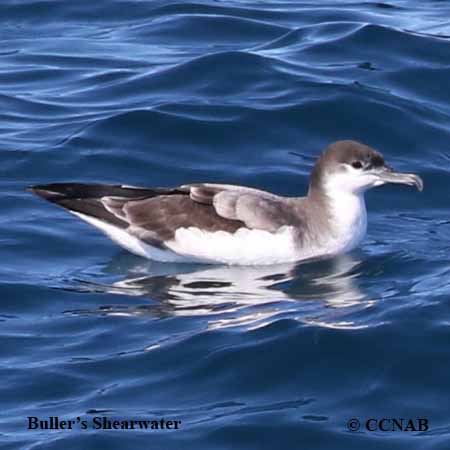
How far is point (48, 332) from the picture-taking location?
403 inches

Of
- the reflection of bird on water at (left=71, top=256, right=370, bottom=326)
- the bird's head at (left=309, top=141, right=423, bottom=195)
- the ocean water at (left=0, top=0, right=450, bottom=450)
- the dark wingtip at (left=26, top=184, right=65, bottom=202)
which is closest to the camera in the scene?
the ocean water at (left=0, top=0, right=450, bottom=450)

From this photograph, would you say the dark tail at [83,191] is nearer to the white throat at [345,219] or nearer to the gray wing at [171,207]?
the gray wing at [171,207]

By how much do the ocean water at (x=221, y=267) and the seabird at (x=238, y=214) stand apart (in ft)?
0.56

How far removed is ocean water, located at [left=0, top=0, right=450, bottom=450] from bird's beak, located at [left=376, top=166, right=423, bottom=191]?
1.69 ft

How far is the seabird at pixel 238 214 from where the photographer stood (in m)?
11.7

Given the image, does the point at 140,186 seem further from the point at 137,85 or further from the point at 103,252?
the point at 137,85

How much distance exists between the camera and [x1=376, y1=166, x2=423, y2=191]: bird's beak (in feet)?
38.9

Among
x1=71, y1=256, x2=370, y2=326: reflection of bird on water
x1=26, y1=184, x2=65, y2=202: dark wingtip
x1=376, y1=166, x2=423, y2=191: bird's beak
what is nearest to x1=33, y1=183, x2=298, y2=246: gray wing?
x1=26, y1=184, x2=65, y2=202: dark wingtip

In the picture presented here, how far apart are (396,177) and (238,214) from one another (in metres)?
1.22

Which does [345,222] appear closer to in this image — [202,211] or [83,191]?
[202,211]

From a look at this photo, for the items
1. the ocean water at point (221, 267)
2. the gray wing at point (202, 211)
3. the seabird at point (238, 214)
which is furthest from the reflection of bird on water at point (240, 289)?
the gray wing at point (202, 211)

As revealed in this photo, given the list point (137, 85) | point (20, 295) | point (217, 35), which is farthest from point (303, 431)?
point (217, 35)

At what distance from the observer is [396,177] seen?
1189 centimetres

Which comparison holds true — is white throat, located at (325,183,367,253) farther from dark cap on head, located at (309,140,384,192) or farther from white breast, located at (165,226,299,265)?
white breast, located at (165,226,299,265)
